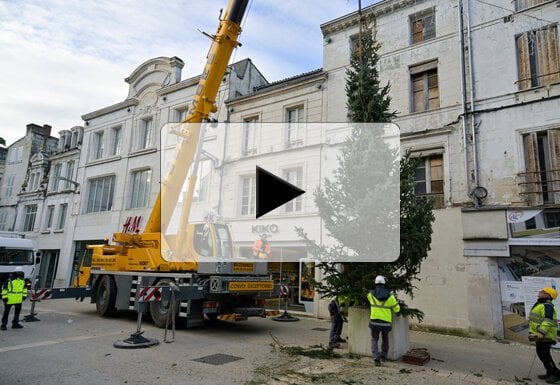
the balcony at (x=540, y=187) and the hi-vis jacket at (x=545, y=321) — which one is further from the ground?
the balcony at (x=540, y=187)

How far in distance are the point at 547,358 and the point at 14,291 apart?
12350mm

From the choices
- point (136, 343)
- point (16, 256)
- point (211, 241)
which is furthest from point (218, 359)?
point (16, 256)

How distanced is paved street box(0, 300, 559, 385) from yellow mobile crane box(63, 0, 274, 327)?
0.74 m

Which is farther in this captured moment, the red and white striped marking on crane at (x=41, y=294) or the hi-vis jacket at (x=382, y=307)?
the red and white striped marking on crane at (x=41, y=294)

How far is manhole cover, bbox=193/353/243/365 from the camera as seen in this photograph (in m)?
7.16

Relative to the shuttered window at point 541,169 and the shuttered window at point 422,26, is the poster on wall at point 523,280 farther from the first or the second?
the shuttered window at point 422,26

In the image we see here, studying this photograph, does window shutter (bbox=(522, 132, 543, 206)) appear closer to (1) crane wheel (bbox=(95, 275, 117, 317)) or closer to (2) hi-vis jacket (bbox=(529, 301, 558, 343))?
(2) hi-vis jacket (bbox=(529, 301, 558, 343))

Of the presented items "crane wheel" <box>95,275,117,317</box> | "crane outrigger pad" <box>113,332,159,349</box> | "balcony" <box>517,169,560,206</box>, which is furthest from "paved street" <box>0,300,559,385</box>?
"balcony" <box>517,169,560,206</box>

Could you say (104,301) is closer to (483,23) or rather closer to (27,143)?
(483,23)

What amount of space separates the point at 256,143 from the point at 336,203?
8525 mm

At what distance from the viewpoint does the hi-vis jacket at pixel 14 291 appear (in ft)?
33.8

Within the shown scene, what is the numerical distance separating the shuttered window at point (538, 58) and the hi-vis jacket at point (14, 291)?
51.1ft

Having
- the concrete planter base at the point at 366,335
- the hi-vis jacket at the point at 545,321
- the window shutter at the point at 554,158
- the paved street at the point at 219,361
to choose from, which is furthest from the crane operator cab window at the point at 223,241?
the window shutter at the point at 554,158

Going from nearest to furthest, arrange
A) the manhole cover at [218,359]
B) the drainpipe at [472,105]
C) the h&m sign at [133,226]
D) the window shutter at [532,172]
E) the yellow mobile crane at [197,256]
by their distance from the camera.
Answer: the manhole cover at [218,359]
the yellow mobile crane at [197,256]
the window shutter at [532,172]
the drainpipe at [472,105]
the h&m sign at [133,226]
